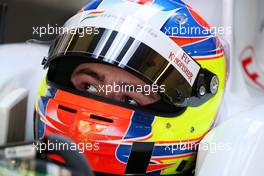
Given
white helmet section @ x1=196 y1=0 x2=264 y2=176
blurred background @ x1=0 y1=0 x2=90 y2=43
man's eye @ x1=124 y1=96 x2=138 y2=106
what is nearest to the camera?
white helmet section @ x1=196 y1=0 x2=264 y2=176

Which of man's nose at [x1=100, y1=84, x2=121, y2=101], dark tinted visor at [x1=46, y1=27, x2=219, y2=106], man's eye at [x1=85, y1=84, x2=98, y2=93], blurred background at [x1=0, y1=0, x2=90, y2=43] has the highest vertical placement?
dark tinted visor at [x1=46, y1=27, x2=219, y2=106]

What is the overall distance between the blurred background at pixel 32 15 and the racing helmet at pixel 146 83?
0.69 m

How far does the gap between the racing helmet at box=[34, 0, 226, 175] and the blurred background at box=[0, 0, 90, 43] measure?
69 cm

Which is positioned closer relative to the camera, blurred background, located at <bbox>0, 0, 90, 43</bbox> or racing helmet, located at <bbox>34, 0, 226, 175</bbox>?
racing helmet, located at <bbox>34, 0, 226, 175</bbox>

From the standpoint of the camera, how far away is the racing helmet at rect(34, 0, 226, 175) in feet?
2.78

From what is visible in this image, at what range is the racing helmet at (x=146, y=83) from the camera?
847 mm

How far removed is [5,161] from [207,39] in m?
0.54

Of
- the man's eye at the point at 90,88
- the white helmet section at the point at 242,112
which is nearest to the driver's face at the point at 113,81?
the man's eye at the point at 90,88

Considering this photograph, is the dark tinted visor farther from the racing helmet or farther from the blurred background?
the blurred background

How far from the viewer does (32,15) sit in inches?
65.0

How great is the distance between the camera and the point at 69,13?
1605 mm

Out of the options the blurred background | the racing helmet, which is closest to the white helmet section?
the racing helmet

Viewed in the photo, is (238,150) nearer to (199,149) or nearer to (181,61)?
(199,149)

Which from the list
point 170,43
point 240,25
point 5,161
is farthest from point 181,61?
point 240,25
